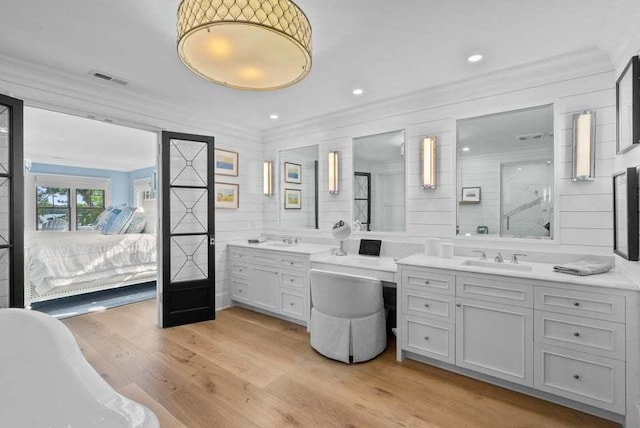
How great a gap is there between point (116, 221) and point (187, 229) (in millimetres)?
2741

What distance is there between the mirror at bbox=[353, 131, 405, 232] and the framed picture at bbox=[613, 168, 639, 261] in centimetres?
173

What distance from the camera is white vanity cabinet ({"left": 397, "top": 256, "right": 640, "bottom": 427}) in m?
1.87

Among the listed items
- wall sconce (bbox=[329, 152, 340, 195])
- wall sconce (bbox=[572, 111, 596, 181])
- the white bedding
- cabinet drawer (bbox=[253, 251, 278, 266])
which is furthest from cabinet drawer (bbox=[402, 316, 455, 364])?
the white bedding

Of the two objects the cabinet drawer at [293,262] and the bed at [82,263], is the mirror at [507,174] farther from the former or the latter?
the bed at [82,263]

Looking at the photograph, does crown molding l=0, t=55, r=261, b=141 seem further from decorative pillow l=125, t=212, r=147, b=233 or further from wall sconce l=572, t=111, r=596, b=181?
wall sconce l=572, t=111, r=596, b=181

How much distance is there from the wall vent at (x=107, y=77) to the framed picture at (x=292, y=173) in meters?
2.19

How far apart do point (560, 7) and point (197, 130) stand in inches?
148

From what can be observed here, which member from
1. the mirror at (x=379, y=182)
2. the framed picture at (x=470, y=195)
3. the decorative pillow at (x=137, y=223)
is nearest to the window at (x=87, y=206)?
the decorative pillow at (x=137, y=223)

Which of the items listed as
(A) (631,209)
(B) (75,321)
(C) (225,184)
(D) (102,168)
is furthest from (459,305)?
(D) (102,168)

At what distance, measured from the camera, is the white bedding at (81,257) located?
4031 millimetres

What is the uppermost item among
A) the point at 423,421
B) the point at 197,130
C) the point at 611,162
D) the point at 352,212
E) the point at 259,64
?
the point at 197,130

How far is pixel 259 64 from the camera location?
1.71m

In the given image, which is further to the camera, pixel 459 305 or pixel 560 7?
pixel 459 305

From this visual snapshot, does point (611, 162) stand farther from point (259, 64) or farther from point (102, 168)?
point (102, 168)
